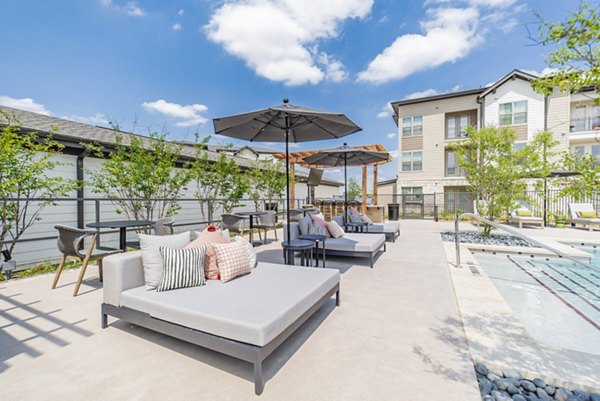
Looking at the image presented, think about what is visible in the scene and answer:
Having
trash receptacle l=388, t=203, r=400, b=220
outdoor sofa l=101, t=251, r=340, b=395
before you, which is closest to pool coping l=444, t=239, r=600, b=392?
outdoor sofa l=101, t=251, r=340, b=395

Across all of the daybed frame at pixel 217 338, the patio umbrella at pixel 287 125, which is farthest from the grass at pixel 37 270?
the patio umbrella at pixel 287 125

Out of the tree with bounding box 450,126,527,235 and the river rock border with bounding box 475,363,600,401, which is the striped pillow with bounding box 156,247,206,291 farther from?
the tree with bounding box 450,126,527,235

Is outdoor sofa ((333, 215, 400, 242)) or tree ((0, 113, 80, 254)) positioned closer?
tree ((0, 113, 80, 254))

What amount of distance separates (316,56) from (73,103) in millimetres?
9223

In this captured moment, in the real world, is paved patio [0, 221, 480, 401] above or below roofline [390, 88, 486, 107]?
below

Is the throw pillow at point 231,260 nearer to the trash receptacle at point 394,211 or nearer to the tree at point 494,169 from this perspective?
the tree at point 494,169

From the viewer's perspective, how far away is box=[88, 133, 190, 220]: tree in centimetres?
622

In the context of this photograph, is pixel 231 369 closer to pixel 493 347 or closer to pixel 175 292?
pixel 175 292

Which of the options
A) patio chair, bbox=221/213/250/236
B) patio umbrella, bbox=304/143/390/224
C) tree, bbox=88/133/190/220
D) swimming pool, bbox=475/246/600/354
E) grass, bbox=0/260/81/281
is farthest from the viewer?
patio umbrella, bbox=304/143/390/224

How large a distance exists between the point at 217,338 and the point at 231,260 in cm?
104

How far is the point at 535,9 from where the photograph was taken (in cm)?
176

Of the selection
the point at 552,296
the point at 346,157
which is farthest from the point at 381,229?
the point at 552,296

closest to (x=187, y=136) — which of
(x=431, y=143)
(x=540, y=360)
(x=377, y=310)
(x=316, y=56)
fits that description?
(x=316, y=56)

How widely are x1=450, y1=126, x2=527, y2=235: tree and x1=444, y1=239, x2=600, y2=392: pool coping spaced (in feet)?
19.0
